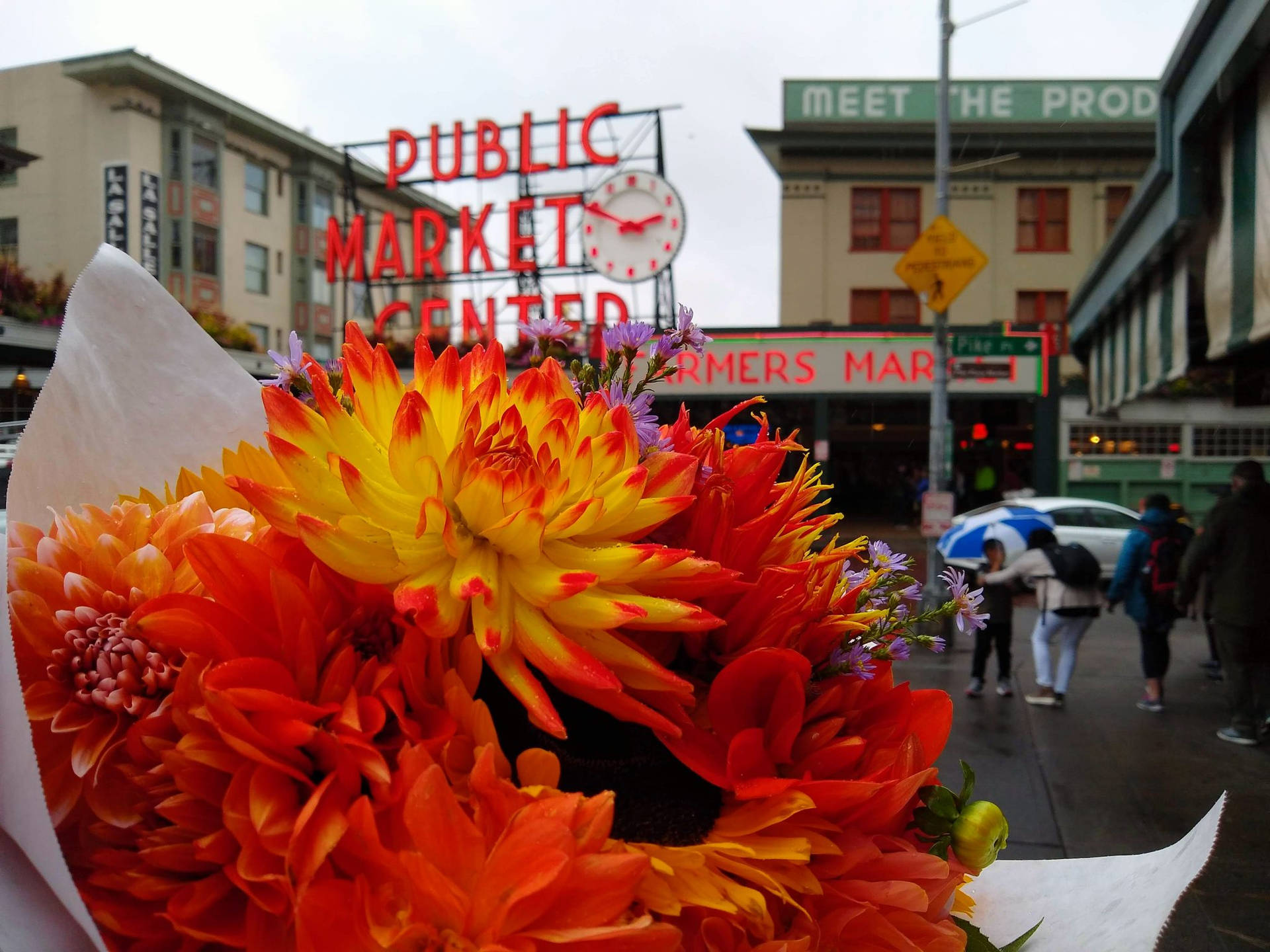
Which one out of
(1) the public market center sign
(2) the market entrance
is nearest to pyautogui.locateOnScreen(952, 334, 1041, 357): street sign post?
(2) the market entrance

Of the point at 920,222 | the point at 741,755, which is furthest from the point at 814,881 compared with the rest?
the point at 920,222

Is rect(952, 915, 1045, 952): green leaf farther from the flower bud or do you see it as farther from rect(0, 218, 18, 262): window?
rect(0, 218, 18, 262): window

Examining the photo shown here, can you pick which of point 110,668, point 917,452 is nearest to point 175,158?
point 917,452

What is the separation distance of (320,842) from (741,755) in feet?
0.97

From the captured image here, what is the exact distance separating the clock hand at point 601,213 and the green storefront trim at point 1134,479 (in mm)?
12285

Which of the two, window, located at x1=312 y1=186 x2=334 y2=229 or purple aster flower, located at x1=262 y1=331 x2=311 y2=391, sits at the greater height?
window, located at x1=312 y1=186 x2=334 y2=229

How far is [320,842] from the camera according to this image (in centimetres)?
58

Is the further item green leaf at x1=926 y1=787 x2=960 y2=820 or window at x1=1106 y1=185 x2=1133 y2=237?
window at x1=1106 y1=185 x2=1133 y2=237

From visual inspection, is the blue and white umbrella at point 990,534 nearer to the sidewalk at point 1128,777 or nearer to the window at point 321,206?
the sidewalk at point 1128,777

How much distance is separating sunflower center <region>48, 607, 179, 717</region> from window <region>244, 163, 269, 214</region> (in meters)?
34.9

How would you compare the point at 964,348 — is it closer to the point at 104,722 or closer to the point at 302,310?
the point at 104,722

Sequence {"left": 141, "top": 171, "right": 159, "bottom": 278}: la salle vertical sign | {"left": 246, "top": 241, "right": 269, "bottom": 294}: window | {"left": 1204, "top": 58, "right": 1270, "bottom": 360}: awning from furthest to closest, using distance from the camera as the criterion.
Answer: {"left": 246, "top": 241, "right": 269, "bottom": 294}: window
{"left": 141, "top": 171, "right": 159, "bottom": 278}: la salle vertical sign
{"left": 1204, "top": 58, "right": 1270, "bottom": 360}: awning

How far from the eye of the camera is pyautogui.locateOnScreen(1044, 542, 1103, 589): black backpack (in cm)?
791

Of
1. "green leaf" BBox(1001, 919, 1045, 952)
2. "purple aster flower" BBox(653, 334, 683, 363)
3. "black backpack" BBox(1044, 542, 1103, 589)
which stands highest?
"purple aster flower" BBox(653, 334, 683, 363)
